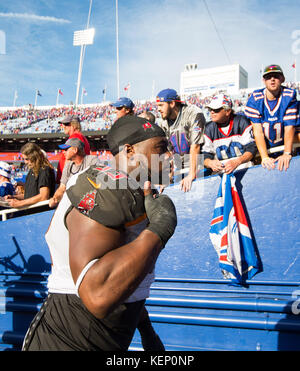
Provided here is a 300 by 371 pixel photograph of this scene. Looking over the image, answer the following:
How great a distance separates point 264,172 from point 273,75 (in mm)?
1053

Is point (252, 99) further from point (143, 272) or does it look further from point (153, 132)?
point (143, 272)

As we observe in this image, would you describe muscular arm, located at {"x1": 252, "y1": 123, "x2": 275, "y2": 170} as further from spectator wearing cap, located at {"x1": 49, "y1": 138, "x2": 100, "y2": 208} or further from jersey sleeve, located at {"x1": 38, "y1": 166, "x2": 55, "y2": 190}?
jersey sleeve, located at {"x1": 38, "y1": 166, "x2": 55, "y2": 190}

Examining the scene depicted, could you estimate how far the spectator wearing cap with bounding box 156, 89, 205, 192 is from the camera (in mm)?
3588

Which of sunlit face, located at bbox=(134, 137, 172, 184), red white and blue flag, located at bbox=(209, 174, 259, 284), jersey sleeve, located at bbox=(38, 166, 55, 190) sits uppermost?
jersey sleeve, located at bbox=(38, 166, 55, 190)

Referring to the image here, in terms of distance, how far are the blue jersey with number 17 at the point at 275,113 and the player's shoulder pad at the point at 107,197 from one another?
2.57 meters

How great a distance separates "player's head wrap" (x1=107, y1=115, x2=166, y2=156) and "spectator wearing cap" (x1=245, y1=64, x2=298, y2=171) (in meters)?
2.16

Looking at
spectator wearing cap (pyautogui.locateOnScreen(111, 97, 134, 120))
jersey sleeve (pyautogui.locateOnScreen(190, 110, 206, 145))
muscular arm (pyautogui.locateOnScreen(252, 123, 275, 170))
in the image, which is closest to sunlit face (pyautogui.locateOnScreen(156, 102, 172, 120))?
jersey sleeve (pyautogui.locateOnScreen(190, 110, 206, 145))

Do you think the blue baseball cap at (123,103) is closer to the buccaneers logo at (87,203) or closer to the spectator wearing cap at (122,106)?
the spectator wearing cap at (122,106)

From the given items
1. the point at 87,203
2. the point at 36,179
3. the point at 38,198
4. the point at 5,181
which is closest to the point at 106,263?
the point at 87,203

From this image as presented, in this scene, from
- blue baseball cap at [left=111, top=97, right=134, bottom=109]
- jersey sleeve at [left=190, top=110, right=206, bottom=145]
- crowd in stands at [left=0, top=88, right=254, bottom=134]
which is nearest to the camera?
jersey sleeve at [left=190, top=110, right=206, bottom=145]

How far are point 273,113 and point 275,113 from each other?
2 cm

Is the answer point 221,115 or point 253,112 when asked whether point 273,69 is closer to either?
point 253,112

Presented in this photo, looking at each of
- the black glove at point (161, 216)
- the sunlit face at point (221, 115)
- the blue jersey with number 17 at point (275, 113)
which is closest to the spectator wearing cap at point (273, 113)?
the blue jersey with number 17 at point (275, 113)

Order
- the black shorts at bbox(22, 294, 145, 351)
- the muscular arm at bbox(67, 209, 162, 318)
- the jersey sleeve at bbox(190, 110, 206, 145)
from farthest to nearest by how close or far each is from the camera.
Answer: the jersey sleeve at bbox(190, 110, 206, 145), the black shorts at bbox(22, 294, 145, 351), the muscular arm at bbox(67, 209, 162, 318)
